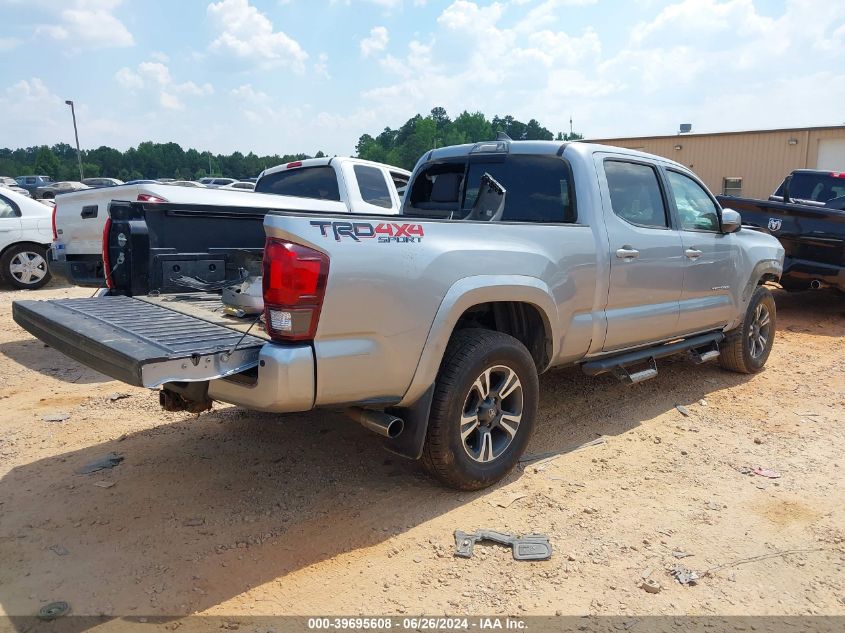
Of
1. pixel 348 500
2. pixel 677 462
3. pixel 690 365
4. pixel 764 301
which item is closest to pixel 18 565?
pixel 348 500

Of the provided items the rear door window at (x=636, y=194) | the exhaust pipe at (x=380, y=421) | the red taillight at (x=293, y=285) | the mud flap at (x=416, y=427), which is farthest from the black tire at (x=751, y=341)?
the red taillight at (x=293, y=285)

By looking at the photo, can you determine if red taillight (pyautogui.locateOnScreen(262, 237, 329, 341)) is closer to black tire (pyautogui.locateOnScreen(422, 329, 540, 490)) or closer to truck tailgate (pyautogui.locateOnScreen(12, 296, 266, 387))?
truck tailgate (pyautogui.locateOnScreen(12, 296, 266, 387))

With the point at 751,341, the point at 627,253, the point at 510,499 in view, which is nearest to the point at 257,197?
the point at 627,253

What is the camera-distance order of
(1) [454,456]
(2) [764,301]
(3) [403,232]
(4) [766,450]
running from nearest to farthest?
1. (3) [403,232]
2. (1) [454,456]
3. (4) [766,450]
4. (2) [764,301]

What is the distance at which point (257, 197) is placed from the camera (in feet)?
23.6

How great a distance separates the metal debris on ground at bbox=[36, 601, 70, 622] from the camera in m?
2.62

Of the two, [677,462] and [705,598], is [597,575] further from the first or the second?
[677,462]

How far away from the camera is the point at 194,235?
4.52 meters

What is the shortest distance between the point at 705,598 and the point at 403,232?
211 cm

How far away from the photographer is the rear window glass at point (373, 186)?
7.82 m

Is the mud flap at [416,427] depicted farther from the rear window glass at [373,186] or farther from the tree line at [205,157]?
the tree line at [205,157]

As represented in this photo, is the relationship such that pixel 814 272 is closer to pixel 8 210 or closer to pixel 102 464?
pixel 102 464

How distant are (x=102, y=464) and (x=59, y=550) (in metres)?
1.00

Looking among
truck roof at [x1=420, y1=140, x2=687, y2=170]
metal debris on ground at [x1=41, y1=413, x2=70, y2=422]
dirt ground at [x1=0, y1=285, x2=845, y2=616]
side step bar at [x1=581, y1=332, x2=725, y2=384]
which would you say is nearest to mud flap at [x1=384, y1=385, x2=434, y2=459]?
dirt ground at [x1=0, y1=285, x2=845, y2=616]
